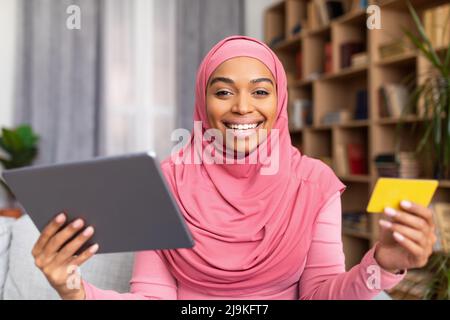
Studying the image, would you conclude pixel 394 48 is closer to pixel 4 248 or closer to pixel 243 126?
pixel 243 126

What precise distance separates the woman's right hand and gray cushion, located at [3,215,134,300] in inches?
22.0

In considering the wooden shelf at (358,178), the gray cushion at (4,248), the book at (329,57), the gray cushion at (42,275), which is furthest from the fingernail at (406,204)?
the book at (329,57)

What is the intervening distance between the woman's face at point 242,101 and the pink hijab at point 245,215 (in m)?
0.03

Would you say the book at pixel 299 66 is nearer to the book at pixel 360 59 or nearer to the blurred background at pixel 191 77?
the blurred background at pixel 191 77

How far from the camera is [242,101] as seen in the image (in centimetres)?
108

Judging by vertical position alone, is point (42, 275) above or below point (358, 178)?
below

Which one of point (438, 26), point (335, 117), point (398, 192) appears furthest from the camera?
point (335, 117)

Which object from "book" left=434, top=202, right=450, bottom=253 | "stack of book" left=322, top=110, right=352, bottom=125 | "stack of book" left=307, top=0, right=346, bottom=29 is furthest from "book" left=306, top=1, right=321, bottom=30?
"book" left=434, top=202, right=450, bottom=253

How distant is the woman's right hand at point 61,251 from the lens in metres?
0.81

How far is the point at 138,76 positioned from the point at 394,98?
210cm

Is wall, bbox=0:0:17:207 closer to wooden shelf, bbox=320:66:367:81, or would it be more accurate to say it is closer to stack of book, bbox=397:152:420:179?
wooden shelf, bbox=320:66:367:81

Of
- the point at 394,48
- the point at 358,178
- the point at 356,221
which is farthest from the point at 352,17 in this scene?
the point at 356,221

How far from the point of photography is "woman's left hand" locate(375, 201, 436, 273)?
78 centimetres
